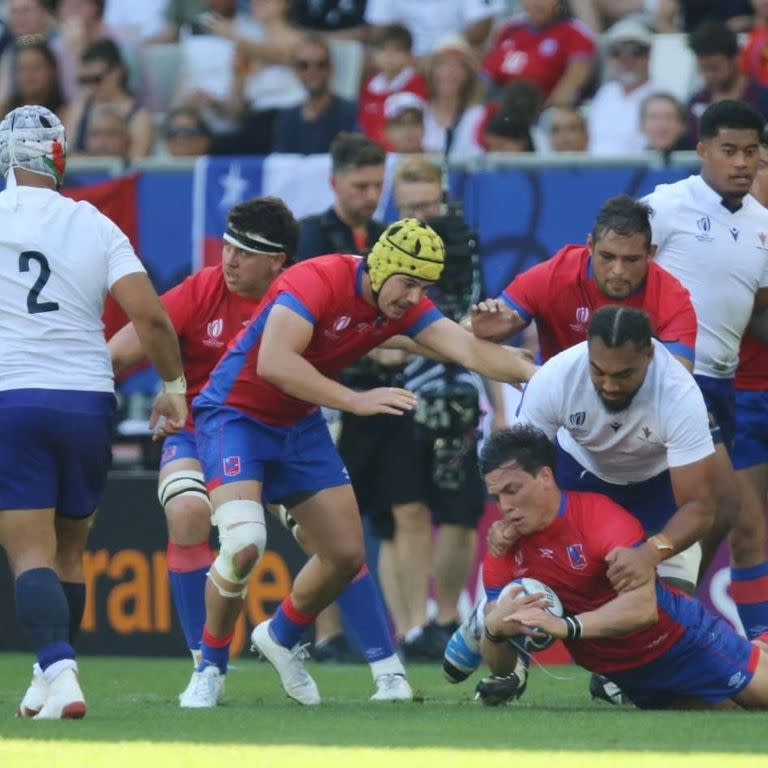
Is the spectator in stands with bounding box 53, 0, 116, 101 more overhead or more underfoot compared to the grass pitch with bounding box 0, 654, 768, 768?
more overhead

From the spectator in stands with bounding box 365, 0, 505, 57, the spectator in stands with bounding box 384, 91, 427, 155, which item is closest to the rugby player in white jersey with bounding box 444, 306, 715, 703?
the spectator in stands with bounding box 384, 91, 427, 155

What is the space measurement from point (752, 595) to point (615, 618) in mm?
2151

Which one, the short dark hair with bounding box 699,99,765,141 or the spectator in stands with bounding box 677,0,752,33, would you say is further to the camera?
the spectator in stands with bounding box 677,0,752,33

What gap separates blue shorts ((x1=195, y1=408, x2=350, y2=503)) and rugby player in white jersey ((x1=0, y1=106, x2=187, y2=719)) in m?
0.64

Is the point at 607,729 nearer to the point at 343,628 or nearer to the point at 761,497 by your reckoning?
the point at 761,497

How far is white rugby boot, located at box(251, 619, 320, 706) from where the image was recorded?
8359mm

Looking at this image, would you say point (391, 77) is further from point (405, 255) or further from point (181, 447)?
point (405, 255)

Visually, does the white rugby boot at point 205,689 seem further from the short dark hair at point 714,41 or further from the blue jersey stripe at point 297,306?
the short dark hair at point 714,41

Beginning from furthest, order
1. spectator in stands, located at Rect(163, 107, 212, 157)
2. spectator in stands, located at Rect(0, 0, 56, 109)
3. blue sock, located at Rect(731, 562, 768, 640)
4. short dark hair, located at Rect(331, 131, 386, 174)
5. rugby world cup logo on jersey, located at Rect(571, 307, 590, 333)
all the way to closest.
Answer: spectator in stands, located at Rect(0, 0, 56, 109) → spectator in stands, located at Rect(163, 107, 212, 157) → short dark hair, located at Rect(331, 131, 386, 174) → blue sock, located at Rect(731, 562, 768, 640) → rugby world cup logo on jersey, located at Rect(571, 307, 590, 333)

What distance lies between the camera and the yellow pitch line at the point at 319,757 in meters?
5.74

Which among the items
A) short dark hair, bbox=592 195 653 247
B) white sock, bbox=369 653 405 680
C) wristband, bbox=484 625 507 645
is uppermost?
short dark hair, bbox=592 195 653 247

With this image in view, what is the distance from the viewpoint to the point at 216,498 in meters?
8.04

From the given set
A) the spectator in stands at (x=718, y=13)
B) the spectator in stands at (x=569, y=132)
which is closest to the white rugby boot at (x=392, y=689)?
the spectator in stands at (x=569, y=132)

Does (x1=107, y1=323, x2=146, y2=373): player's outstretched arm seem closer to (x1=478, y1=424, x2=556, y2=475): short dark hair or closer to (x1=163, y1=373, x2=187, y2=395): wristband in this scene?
(x1=163, y1=373, x2=187, y2=395): wristband
